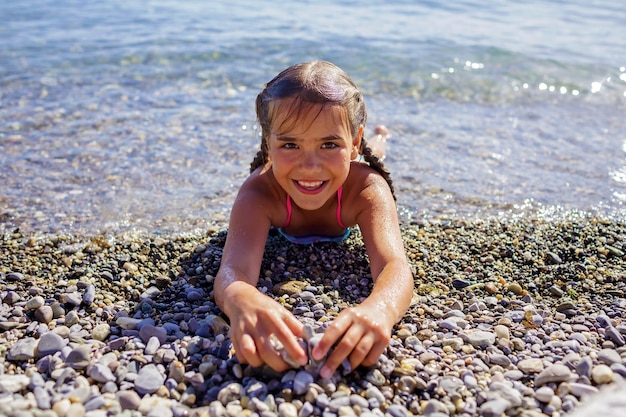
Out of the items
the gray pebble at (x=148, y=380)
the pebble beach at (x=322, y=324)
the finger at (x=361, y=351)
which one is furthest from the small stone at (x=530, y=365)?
the gray pebble at (x=148, y=380)

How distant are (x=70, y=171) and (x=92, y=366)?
390cm

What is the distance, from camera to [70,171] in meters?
6.36

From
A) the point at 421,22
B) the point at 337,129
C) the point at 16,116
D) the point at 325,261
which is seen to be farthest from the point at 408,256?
the point at 421,22

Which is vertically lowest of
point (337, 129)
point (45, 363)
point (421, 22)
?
point (45, 363)

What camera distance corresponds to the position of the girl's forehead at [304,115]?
3896mm

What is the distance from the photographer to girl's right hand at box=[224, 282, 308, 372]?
113 inches

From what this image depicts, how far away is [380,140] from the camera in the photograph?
7266 mm

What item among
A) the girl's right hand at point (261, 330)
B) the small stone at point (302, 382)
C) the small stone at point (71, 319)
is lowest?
the small stone at point (71, 319)

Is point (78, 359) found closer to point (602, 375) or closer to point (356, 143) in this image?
point (356, 143)

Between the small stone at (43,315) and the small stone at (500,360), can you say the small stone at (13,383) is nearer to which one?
the small stone at (43,315)

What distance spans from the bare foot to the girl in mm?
2037

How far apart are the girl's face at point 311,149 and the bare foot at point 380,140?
107 inches

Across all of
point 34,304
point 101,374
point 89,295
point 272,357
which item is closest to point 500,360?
point 272,357

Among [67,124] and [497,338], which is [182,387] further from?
[67,124]
